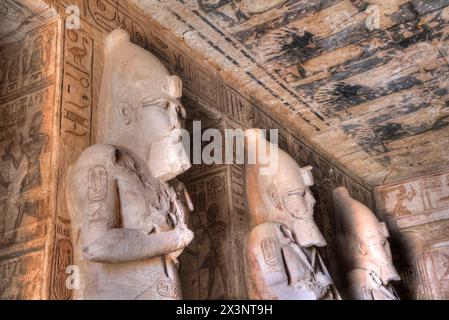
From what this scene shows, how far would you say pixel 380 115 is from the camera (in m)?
7.57

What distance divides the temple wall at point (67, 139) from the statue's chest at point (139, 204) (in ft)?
1.30

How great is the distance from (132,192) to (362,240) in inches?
163

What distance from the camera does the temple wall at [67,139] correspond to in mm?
3656

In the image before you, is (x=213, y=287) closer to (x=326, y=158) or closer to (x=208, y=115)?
(x=208, y=115)

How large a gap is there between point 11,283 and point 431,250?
282 inches

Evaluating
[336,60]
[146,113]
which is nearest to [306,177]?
[336,60]

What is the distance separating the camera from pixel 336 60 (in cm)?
625

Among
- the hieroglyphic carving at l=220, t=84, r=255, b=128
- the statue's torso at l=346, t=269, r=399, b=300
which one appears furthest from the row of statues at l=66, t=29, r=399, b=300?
the statue's torso at l=346, t=269, r=399, b=300

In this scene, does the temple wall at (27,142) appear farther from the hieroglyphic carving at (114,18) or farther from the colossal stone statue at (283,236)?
the colossal stone statue at (283,236)

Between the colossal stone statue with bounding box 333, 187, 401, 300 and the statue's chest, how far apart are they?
366 centimetres

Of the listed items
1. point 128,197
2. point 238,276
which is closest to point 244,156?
point 238,276

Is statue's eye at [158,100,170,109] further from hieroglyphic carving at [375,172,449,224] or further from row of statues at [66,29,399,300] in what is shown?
hieroglyphic carving at [375,172,449,224]

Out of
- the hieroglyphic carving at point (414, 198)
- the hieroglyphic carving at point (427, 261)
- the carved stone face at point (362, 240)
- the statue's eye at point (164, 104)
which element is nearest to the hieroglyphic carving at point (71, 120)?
the statue's eye at point (164, 104)
